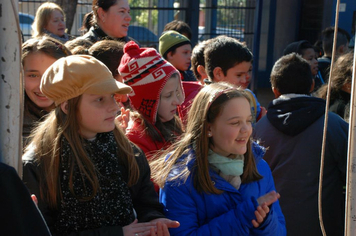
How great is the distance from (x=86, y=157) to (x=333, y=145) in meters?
1.74

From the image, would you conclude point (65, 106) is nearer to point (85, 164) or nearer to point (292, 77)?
point (85, 164)

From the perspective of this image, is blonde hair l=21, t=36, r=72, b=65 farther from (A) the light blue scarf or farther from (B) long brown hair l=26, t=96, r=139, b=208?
(A) the light blue scarf

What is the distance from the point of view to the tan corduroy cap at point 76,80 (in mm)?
1932

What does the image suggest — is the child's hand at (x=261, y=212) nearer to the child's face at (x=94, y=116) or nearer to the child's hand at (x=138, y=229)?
the child's hand at (x=138, y=229)

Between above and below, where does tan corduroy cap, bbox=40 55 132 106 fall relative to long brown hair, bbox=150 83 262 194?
above

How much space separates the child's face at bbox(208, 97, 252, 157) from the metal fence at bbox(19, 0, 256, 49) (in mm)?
6884

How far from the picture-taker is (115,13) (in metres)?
4.33

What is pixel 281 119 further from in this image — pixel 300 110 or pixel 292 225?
pixel 292 225

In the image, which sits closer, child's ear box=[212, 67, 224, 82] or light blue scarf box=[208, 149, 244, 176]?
light blue scarf box=[208, 149, 244, 176]

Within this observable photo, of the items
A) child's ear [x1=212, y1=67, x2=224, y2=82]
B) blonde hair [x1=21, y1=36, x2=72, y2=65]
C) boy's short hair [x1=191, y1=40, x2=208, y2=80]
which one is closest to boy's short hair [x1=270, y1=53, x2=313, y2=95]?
child's ear [x1=212, y1=67, x2=224, y2=82]

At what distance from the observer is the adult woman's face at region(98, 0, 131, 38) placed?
171 inches

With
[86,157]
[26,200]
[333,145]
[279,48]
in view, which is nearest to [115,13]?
[333,145]

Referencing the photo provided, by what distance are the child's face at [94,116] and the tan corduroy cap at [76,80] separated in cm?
5

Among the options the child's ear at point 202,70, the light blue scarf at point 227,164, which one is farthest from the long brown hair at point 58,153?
the child's ear at point 202,70
